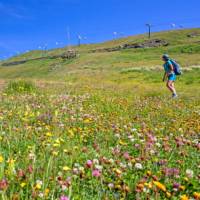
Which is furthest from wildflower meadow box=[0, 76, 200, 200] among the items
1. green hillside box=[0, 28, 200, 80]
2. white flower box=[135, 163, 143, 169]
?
green hillside box=[0, 28, 200, 80]

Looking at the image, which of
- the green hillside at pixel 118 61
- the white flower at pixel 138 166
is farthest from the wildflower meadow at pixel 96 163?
the green hillside at pixel 118 61

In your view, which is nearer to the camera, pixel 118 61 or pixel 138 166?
pixel 138 166

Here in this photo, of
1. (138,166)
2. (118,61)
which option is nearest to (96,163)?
(138,166)

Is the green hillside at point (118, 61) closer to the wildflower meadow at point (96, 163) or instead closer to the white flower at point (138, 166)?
the wildflower meadow at point (96, 163)

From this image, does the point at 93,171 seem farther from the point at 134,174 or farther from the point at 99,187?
the point at 134,174

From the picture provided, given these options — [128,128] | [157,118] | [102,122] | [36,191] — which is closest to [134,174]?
[36,191]

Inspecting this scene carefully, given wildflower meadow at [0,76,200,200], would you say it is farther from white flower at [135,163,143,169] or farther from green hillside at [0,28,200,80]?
green hillside at [0,28,200,80]

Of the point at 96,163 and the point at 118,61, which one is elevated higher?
the point at 118,61

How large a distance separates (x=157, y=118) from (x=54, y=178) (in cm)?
645

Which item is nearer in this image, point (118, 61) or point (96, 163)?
point (96, 163)

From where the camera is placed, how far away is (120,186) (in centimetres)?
452

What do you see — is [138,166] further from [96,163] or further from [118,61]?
[118,61]

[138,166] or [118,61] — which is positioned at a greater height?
[118,61]

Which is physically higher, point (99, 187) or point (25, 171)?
point (25, 171)
